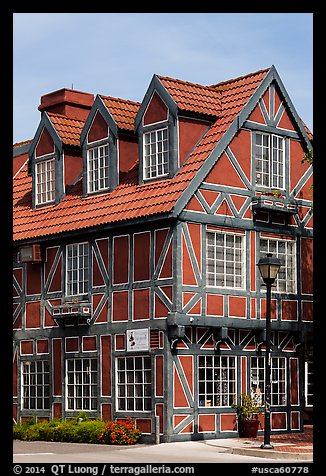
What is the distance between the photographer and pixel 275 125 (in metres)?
31.0

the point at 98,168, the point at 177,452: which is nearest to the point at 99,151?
the point at 98,168

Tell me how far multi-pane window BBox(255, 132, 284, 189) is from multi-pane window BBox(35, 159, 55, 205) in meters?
7.36

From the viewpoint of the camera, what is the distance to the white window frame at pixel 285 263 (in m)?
30.8

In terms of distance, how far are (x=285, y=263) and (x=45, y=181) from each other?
8756 mm

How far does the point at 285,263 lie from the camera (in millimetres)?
31156

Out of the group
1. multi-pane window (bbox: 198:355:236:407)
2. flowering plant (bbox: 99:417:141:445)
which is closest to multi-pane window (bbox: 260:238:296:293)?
multi-pane window (bbox: 198:355:236:407)

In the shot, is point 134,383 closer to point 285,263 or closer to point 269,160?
point 285,263

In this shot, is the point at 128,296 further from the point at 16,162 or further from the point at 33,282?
the point at 16,162

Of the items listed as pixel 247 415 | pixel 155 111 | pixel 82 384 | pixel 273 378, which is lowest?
pixel 247 415

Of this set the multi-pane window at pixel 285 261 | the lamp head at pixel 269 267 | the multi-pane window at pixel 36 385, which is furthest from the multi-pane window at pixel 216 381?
the multi-pane window at pixel 36 385

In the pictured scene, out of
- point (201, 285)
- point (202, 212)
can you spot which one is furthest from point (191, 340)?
point (202, 212)

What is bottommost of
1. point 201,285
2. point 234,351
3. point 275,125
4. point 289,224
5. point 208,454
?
point 208,454

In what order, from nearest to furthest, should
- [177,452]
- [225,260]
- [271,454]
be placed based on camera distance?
[271,454] < [177,452] < [225,260]

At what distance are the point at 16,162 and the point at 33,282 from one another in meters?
8.04
